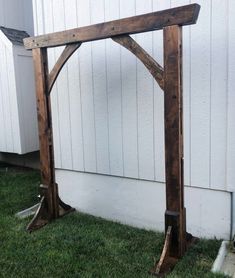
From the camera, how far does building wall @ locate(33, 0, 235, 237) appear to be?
9.59 feet

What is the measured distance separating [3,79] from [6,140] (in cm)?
93

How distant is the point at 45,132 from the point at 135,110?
0.96 meters

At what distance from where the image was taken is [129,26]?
2717 millimetres

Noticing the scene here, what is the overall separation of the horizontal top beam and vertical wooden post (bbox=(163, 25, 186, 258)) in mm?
77

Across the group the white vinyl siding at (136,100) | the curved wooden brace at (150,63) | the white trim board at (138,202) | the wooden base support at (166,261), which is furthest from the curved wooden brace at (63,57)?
the wooden base support at (166,261)

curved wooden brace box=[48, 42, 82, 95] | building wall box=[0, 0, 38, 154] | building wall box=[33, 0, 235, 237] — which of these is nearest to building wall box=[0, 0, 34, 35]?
building wall box=[0, 0, 38, 154]

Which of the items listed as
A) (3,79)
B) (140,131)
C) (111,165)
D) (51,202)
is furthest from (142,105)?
(3,79)

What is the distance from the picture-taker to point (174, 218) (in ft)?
8.94

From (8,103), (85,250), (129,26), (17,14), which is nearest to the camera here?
(129,26)

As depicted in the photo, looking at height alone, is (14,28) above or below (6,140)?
above

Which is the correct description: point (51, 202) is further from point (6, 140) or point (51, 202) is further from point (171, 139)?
point (6, 140)

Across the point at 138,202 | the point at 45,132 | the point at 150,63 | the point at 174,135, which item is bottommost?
the point at 138,202

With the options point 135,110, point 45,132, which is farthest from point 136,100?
point 45,132

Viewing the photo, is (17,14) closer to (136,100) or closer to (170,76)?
(136,100)
